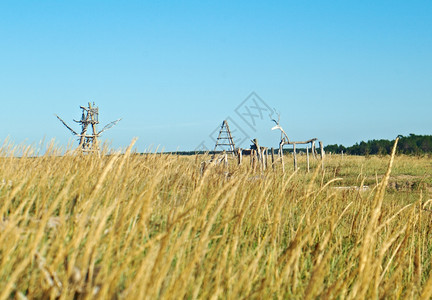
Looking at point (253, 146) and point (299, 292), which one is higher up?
point (253, 146)

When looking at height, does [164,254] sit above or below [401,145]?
below

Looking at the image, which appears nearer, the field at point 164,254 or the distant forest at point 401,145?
the field at point 164,254

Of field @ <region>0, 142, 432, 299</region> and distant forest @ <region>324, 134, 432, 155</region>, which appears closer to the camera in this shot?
field @ <region>0, 142, 432, 299</region>

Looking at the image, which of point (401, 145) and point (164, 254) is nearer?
point (164, 254)

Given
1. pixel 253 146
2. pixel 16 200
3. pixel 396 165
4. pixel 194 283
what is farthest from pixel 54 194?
pixel 396 165

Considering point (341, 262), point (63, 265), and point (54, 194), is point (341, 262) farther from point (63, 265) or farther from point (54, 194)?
point (54, 194)

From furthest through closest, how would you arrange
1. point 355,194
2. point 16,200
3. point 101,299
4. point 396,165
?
point 396,165
point 355,194
point 16,200
point 101,299

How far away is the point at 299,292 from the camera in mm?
2188

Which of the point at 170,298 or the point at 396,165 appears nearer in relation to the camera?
the point at 170,298

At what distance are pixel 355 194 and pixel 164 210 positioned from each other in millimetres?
3704

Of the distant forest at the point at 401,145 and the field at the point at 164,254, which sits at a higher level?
the distant forest at the point at 401,145

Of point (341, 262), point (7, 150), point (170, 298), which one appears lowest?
point (341, 262)

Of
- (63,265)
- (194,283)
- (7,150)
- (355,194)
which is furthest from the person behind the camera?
(355,194)

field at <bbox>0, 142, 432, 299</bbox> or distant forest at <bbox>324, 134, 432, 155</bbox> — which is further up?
distant forest at <bbox>324, 134, 432, 155</bbox>
